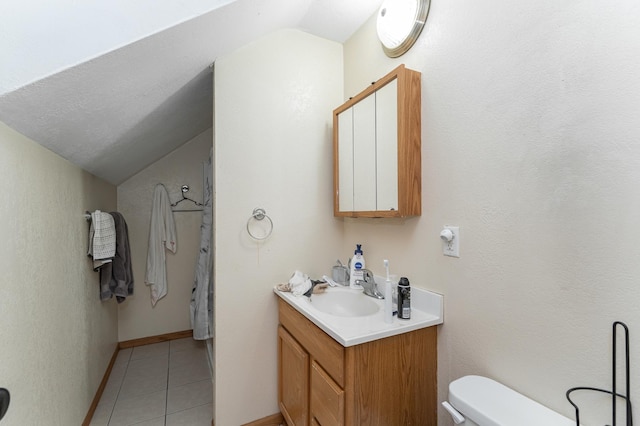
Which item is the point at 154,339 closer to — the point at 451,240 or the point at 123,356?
the point at 123,356

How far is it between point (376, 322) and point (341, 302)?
1.54ft

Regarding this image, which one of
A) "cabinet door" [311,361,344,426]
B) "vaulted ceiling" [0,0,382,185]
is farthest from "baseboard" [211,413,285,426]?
"vaulted ceiling" [0,0,382,185]

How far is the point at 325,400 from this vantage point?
1.21m

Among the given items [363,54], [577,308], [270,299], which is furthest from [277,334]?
[363,54]

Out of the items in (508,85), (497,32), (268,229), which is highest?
(497,32)

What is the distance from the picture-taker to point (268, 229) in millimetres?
1749

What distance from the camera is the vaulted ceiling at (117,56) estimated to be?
841 mm

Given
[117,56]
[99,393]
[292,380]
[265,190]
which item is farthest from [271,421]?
[117,56]

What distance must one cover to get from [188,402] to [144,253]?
1558mm

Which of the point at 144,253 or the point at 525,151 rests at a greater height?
the point at 525,151

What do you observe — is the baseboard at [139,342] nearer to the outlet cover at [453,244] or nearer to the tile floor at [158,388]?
the tile floor at [158,388]

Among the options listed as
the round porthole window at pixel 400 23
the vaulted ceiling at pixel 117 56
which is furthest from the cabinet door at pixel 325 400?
the round porthole window at pixel 400 23

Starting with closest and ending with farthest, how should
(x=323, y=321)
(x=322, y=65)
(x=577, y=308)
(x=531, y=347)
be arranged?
(x=577, y=308) < (x=531, y=347) < (x=323, y=321) < (x=322, y=65)

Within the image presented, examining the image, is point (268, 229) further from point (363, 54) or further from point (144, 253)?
point (144, 253)
